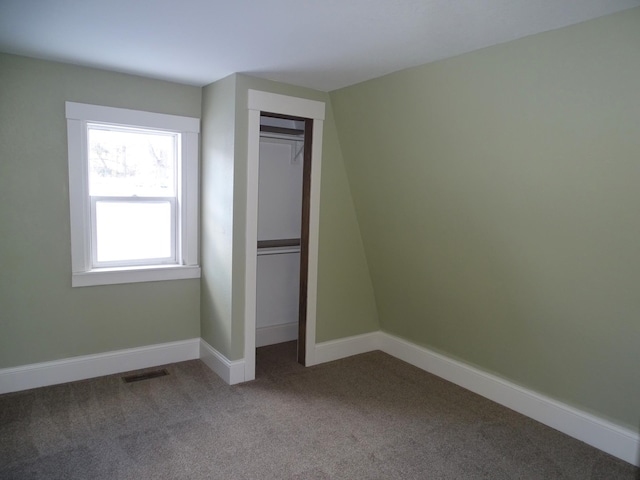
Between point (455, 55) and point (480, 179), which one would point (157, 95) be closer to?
point (455, 55)

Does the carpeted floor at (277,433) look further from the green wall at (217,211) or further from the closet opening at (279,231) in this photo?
the closet opening at (279,231)

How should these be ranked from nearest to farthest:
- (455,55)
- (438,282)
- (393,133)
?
(455,55), (393,133), (438,282)

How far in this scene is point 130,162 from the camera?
3555mm

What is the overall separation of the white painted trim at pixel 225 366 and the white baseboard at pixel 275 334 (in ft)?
2.13

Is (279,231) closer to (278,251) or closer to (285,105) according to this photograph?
(278,251)

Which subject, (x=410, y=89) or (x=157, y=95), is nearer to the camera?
(x=410, y=89)

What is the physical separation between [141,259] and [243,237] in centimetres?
98

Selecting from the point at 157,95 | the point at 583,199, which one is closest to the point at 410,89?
the point at 583,199

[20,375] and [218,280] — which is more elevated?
[218,280]

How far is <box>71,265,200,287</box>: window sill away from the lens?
335 cm

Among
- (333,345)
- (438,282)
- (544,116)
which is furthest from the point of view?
(333,345)

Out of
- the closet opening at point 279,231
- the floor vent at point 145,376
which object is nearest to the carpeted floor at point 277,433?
the floor vent at point 145,376

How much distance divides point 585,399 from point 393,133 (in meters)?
2.18

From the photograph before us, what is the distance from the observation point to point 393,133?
3150 millimetres
